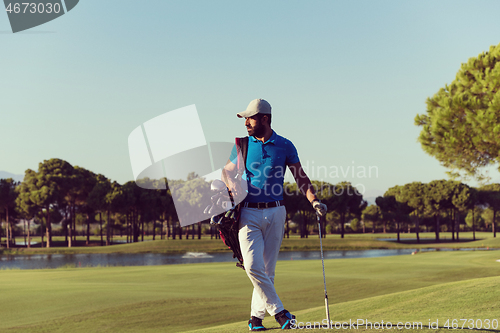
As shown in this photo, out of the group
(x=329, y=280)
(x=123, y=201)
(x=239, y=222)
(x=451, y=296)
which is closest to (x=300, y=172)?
(x=239, y=222)

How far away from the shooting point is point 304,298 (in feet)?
44.3

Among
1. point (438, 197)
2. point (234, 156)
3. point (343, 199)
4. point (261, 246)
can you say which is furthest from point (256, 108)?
point (343, 199)

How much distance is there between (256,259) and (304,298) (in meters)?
9.32

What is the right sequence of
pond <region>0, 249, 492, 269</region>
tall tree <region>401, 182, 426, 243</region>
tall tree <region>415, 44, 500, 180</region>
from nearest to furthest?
1. tall tree <region>415, 44, 500, 180</region>
2. pond <region>0, 249, 492, 269</region>
3. tall tree <region>401, 182, 426, 243</region>

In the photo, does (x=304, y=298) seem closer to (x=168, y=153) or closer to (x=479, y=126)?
(x=168, y=153)

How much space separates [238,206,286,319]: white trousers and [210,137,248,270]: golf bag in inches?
3.6

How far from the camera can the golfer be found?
15.9ft

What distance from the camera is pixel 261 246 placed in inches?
193

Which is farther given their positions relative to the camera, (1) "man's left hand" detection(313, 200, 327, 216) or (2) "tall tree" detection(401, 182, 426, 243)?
(2) "tall tree" detection(401, 182, 426, 243)

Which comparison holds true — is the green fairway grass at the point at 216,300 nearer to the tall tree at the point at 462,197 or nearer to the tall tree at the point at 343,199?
the tall tree at the point at 462,197

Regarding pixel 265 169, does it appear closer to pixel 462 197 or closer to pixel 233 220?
pixel 233 220

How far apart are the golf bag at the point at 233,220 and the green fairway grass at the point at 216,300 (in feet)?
3.93

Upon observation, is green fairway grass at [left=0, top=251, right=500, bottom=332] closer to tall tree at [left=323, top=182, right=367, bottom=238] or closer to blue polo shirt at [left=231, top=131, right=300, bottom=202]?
blue polo shirt at [left=231, top=131, right=300, bottom=202]

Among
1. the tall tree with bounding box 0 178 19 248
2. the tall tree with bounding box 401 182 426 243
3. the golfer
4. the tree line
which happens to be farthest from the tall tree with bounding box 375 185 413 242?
the golfer
